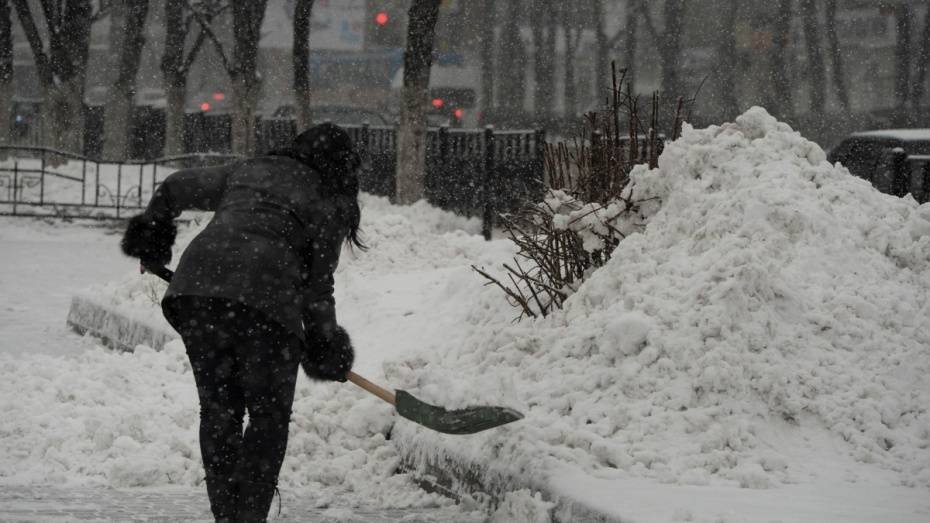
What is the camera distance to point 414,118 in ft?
57.1

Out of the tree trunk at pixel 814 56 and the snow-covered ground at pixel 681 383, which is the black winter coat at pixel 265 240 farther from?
the tree trunk at pixel 814 56

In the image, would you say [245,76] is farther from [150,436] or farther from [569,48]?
[569,48]

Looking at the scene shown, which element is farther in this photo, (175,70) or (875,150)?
(175,70)

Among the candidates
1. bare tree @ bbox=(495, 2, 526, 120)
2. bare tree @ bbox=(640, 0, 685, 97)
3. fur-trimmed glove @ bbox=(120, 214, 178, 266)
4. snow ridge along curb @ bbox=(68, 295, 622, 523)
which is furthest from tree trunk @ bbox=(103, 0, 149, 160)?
fur-trimmed glove @ bbox=(120, 214, 178, 266)

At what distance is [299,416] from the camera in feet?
21.3

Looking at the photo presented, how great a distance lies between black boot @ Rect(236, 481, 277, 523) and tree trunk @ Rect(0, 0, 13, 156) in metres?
23.3

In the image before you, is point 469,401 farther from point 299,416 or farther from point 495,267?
point 495,267

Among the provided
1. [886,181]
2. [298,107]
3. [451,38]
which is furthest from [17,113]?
[886,181]

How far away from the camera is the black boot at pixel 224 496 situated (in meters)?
4.41

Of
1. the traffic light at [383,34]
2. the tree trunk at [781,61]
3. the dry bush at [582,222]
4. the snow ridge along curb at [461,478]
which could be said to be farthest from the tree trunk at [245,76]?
the traffic light at [383,34]

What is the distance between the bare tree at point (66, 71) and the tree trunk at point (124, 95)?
0.79 meters

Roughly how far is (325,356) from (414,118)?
42.4 ft

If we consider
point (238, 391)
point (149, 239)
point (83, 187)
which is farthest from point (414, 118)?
point (238, 391)

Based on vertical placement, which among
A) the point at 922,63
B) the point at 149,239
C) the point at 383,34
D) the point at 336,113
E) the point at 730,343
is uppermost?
the point at 383,34
